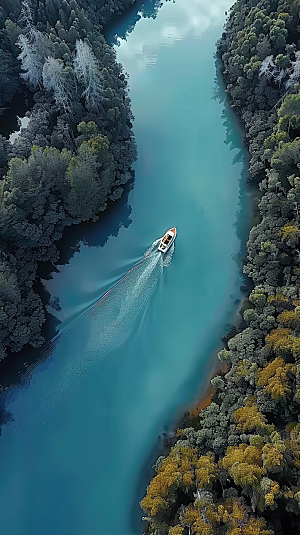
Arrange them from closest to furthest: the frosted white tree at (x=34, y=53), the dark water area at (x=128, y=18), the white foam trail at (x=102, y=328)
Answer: the white foam trail at (x=102, y=328), the frosted white tree at (x=34, y=53), the dark water area at (x=128, y=18)

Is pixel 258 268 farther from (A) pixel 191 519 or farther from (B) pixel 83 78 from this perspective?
(B) pixel 83 78

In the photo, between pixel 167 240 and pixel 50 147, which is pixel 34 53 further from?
pixel 167 240

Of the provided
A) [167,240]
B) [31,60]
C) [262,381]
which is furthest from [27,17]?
[262,381]

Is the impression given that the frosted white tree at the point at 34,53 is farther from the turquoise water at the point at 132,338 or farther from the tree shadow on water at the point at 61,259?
the tree shadow on water at the point at 61,259

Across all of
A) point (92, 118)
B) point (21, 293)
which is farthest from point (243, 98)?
point (21, 293)

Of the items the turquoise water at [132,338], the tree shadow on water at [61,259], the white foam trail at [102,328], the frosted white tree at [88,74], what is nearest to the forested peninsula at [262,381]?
the turquoise water at [132,338]

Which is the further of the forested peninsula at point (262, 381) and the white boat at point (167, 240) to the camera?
the white boat at point (167, 240)

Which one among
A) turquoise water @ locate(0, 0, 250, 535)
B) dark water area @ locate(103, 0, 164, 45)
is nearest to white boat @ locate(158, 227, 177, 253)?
turquoise water @ locate(0, 0, 250, 535)
